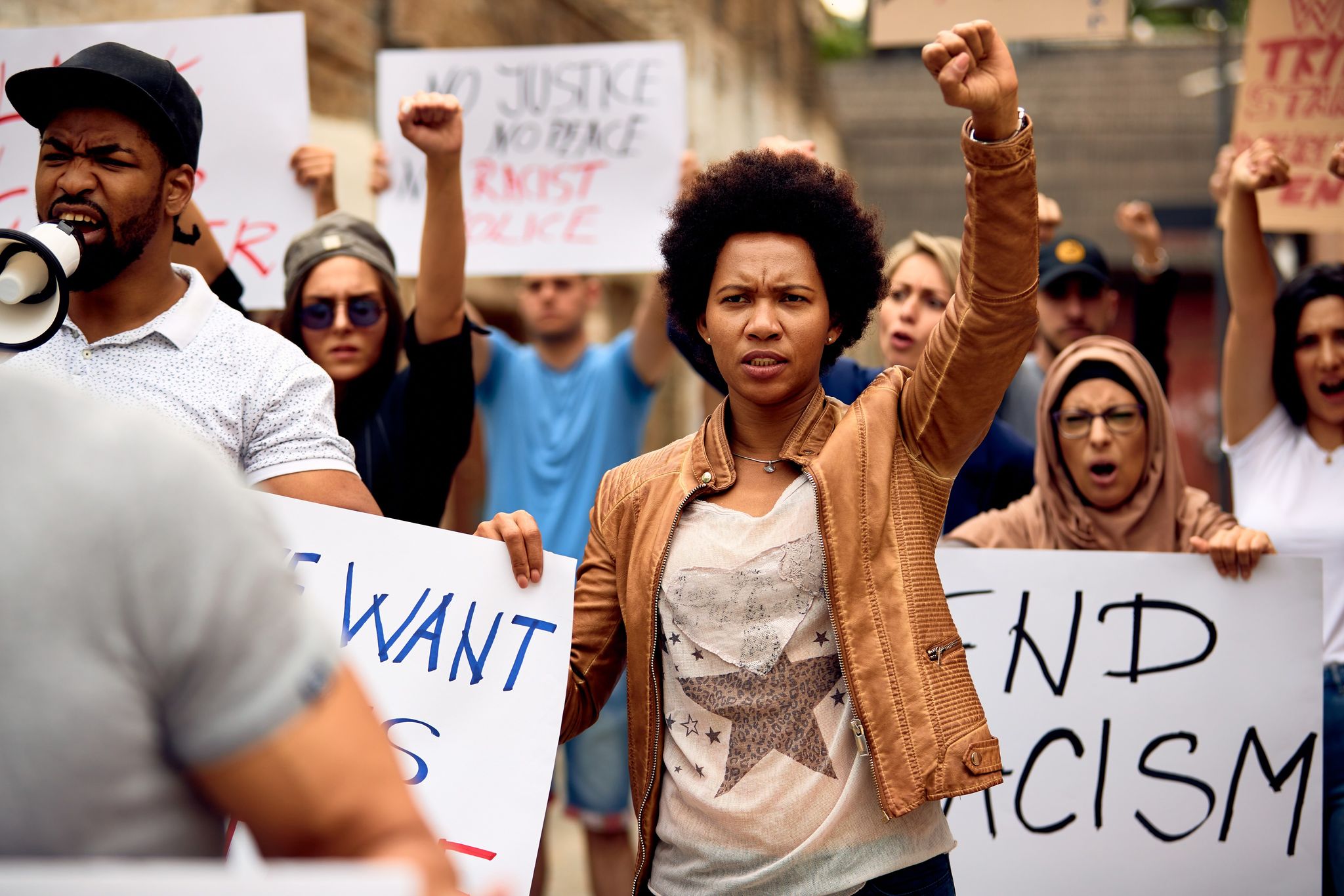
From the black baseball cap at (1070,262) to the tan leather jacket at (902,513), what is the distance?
2336 millimetres

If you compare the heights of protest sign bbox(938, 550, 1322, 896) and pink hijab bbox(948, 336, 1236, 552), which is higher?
pink hijab bbox(948, 336, 1236, 552)

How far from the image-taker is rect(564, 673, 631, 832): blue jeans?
4402mm

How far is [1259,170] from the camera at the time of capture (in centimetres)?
365

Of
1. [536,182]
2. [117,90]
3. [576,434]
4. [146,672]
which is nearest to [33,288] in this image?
[117,90]

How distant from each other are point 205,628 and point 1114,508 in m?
2.83

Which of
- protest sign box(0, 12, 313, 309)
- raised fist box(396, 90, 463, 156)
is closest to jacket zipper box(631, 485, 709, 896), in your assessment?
raised fist box(396, 90, 463, 156)

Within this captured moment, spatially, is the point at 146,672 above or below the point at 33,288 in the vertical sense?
below

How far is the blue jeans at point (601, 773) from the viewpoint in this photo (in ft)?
14.4

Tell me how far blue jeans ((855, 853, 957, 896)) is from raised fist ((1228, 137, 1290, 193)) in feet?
7.63

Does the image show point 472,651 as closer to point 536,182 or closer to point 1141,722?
point 1141,722

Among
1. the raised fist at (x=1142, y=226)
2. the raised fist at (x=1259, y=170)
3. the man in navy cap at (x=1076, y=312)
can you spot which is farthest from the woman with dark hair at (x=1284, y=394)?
the raised fist at (x=1142, y=226)

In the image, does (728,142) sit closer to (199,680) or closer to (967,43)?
(967,43)

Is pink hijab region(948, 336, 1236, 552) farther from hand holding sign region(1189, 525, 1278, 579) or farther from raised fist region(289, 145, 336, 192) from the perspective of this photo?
raised fist region(289, 145, 336, 192)

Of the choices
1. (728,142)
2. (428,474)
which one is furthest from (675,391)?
(428,474)
